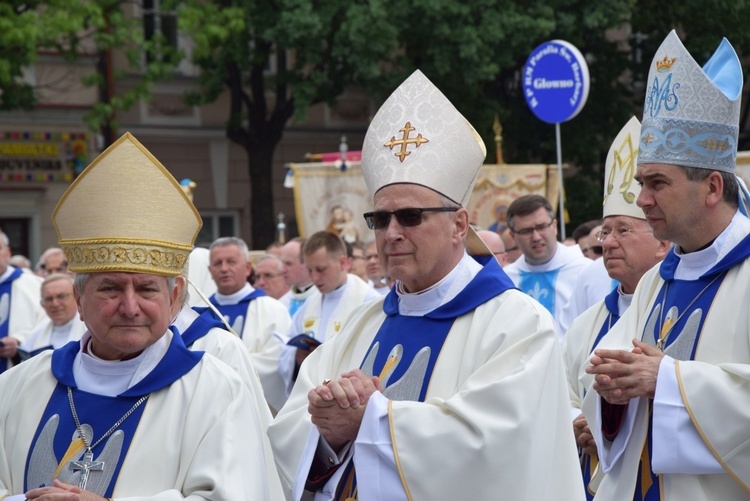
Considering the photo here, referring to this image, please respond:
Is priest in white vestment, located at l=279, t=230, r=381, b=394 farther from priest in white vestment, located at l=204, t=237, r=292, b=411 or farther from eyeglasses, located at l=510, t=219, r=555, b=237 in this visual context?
eyeglasses, located at l=510, t=219, r=555, b=237

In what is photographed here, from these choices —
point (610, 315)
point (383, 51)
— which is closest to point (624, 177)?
point (610, 315)

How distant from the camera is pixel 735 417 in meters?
4.32

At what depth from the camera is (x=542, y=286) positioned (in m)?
9.41

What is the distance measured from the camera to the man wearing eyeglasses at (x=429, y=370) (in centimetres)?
417

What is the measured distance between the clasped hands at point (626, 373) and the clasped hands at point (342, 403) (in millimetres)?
779

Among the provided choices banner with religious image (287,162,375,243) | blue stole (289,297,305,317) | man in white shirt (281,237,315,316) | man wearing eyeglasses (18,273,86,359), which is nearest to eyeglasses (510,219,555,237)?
man in white shirt (281,237,315,316)

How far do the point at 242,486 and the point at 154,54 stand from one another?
1612cm

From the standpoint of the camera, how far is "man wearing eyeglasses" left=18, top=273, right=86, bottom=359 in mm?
9945

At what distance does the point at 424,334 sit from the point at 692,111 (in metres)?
1.33

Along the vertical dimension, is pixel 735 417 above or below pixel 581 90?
below

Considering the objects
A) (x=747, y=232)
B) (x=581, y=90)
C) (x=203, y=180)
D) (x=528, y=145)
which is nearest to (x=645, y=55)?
(x=528, y=145)

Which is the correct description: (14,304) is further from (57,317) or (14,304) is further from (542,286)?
(542,286)

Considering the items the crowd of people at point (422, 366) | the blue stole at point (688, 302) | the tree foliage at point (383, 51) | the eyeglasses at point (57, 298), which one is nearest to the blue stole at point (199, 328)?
the crowd of people at point (422, 366)

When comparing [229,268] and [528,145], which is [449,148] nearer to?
[229,268]
